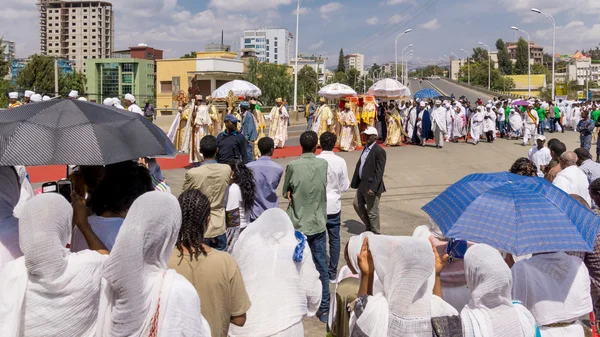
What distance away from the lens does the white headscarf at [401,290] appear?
9.53 ft

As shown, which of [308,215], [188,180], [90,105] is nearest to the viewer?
[90,105]

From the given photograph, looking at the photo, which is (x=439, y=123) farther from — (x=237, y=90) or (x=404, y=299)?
(x=404, y=299)

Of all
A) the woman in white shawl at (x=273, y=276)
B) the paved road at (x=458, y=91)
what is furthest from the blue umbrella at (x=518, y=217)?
the paved road at (x=458, y=91)

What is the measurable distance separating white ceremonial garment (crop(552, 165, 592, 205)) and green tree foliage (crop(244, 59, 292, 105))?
164 feet

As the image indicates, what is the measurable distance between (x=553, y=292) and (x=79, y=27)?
21025 centimetres

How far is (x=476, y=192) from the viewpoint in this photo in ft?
13.8

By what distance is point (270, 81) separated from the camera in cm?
5656

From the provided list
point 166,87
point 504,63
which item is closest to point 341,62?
point 504,63

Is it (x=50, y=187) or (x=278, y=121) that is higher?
(x=278, y=121)

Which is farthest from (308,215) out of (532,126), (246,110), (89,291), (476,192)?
(532,126)

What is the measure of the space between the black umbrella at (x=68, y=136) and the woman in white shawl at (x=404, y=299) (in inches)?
67.2

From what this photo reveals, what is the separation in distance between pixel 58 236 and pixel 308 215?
364cm

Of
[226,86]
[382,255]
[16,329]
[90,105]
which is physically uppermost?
[226,86]

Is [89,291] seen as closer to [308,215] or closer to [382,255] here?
[382,255]
